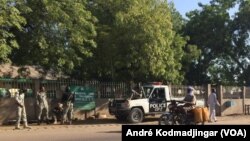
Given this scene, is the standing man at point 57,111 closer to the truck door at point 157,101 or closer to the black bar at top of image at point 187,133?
the truck door at point 157,101

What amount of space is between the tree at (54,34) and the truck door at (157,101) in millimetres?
4046

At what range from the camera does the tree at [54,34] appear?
82.5 feet

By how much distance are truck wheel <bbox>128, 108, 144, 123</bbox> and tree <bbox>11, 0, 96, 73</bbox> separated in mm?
3939

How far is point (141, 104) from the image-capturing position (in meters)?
25.5

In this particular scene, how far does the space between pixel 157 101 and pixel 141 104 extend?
1.00 metres

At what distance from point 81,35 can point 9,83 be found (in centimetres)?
431

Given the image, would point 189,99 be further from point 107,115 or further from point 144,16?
point 107,115

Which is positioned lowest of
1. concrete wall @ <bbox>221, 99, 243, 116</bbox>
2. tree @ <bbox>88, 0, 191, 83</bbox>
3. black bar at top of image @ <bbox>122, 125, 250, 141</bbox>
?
concrete wall @ <bbox>221, 99, 243, 116</bbox>

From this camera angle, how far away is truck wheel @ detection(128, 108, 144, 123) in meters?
25.0

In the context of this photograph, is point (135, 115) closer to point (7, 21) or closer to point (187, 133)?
point (7, 21)

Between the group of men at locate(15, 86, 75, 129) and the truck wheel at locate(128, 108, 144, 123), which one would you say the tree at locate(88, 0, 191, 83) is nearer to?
the truck wheel at locate(128, 108, 144, 123)

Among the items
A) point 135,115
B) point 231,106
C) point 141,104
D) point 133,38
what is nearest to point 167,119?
point 135,115

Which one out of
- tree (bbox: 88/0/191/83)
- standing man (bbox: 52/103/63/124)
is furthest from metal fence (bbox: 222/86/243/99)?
standing man (bbox: 52/103/63/124)

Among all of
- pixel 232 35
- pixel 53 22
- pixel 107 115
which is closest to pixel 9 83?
pixel 53 22
